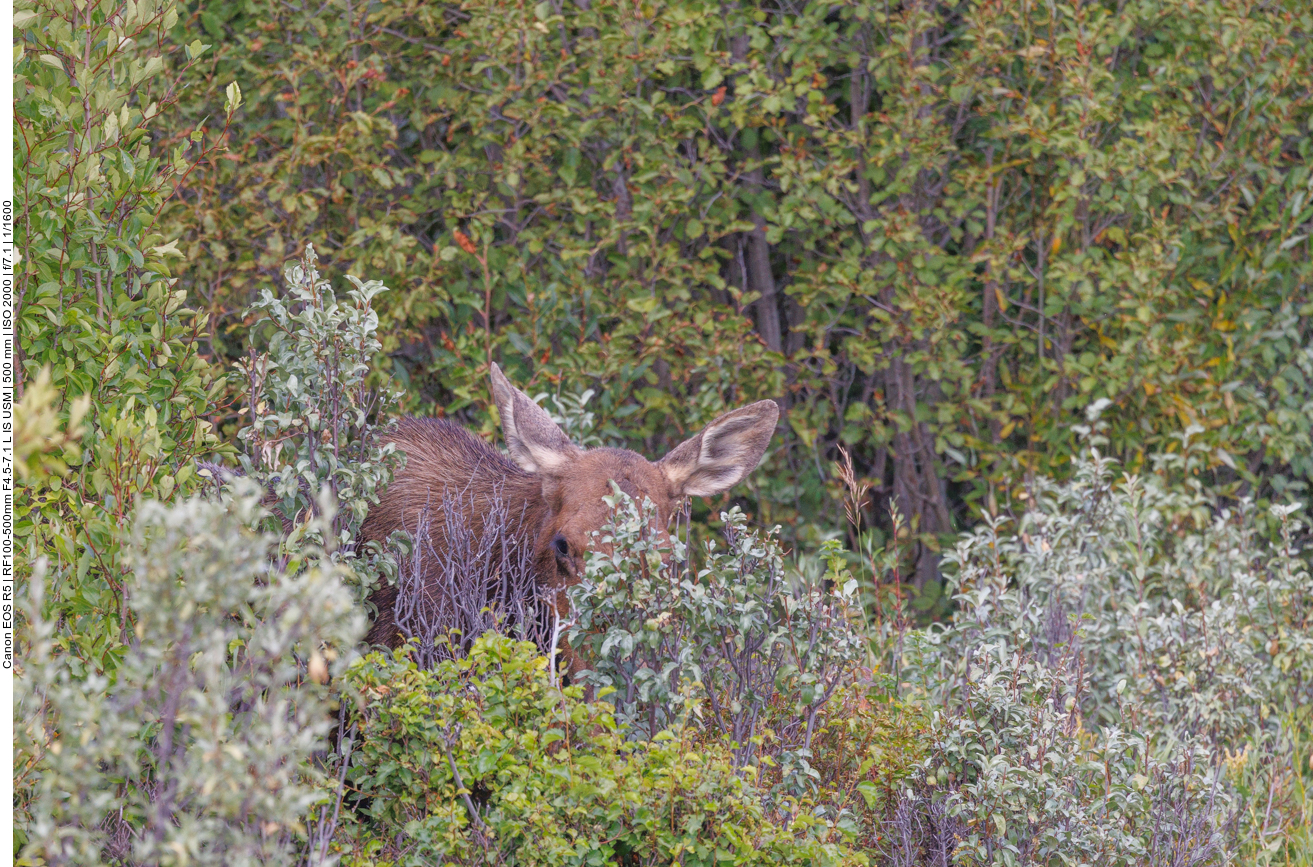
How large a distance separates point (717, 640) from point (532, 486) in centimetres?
137

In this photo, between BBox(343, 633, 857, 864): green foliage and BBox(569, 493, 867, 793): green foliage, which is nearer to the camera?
BBox(343, 633, 857, 864): green foliage

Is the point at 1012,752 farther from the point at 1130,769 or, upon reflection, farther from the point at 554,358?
the point at 554,358

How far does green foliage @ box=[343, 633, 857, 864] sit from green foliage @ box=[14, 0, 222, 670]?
0.79 meters

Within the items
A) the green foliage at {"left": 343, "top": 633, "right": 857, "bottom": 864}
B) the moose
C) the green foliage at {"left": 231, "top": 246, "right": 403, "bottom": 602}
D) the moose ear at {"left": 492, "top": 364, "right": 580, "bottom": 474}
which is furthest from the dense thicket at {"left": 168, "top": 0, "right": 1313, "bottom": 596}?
the green foliage at {"left": 343, "top": 633, "right": 857, "bottom": 864}

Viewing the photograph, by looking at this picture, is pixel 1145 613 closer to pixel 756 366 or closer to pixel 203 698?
pixel 756 366

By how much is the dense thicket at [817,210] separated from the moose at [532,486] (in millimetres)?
1043

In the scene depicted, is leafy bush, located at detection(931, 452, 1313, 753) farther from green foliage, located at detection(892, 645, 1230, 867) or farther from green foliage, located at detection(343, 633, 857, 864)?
green foliage, located at detection(343, 633, 857, 864)

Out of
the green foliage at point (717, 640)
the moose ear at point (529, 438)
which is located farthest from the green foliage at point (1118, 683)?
the moose ear at point (529, 438)

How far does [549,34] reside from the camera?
6.71 meters

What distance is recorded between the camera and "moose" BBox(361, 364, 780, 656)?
4738mm

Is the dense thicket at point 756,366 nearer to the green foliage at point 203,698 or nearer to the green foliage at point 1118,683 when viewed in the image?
the green foliage at point 1118,683

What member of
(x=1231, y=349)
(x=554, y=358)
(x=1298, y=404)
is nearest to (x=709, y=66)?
(x=554, y=358)

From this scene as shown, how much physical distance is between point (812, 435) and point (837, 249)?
40.2 inches

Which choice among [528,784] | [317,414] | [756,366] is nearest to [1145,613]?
[756,366]
